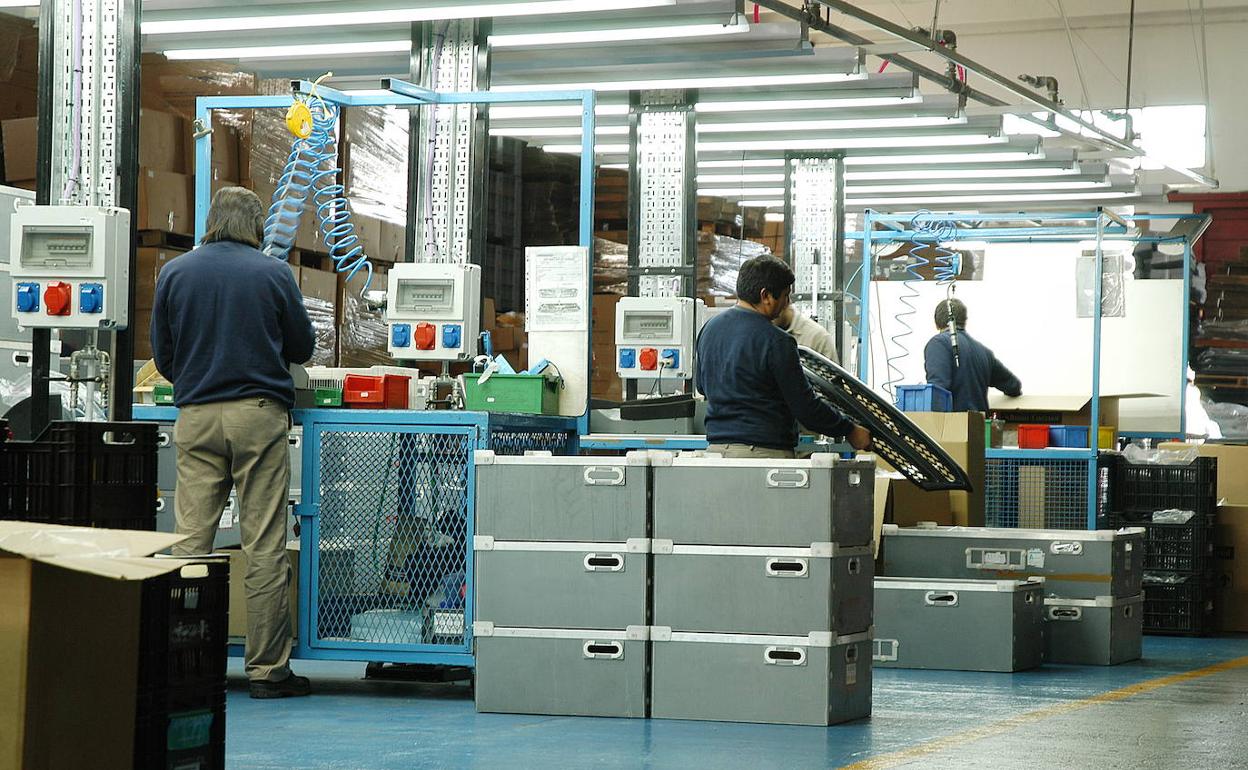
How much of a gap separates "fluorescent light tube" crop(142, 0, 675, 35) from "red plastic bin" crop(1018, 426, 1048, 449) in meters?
3.74

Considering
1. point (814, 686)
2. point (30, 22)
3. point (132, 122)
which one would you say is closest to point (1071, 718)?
point (814, 686)

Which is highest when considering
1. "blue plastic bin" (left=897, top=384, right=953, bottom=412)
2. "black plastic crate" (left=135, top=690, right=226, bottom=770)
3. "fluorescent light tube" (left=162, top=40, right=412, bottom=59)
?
"fluorescent light tube" (left=162, top=40, right=412, bottom=59)

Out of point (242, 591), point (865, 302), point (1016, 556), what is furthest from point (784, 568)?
point (865, 302)

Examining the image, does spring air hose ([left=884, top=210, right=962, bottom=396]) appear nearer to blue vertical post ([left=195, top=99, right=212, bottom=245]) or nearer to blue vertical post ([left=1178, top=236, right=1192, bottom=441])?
blue vertical post ([left=1178, top=236, right=1192, bottom=441])

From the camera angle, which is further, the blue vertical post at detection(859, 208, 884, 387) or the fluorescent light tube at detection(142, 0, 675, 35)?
the blue vertical post at detection(859, 208, 884, 387)

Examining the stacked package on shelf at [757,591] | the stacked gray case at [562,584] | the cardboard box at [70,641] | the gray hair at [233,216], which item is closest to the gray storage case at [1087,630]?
the stacked package on shelf at [757,591]

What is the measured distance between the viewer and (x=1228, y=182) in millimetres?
15547

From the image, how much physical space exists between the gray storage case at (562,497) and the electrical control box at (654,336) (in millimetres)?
3585

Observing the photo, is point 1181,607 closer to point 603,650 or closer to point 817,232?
point 817,232

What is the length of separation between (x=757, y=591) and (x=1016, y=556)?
2.77 metres

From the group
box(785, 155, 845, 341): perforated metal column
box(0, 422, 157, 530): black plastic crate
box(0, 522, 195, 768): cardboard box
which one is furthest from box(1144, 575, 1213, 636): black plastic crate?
box(0, 522, 195, 768): cardboard box

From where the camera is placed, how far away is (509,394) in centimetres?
670

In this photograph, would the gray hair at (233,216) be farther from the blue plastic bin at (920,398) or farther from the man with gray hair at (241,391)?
the blue plastic bin at (920,398)

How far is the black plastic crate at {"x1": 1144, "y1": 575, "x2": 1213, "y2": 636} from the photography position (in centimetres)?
973
